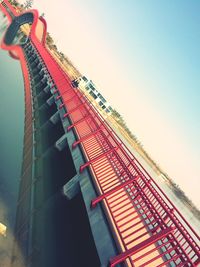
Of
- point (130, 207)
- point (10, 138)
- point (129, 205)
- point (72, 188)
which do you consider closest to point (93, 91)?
point (10, 138)

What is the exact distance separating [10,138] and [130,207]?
13436 mm

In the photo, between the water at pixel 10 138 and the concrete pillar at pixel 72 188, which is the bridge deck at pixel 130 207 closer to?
the concrete pillar at pixel 72 188

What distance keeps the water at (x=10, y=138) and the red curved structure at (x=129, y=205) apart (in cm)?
444

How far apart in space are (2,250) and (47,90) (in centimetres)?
2404

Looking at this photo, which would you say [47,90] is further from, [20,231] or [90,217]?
[90,217]

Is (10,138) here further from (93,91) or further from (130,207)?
(93,91)

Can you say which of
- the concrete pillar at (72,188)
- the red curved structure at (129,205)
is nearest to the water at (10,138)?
the concrete pillar at (72,188)

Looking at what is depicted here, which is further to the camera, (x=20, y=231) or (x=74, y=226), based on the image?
(x=20, y=231)

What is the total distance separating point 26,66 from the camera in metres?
46.2

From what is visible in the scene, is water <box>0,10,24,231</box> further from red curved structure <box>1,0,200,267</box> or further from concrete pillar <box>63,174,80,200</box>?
red curved structure <box>1,0,200,267</box>

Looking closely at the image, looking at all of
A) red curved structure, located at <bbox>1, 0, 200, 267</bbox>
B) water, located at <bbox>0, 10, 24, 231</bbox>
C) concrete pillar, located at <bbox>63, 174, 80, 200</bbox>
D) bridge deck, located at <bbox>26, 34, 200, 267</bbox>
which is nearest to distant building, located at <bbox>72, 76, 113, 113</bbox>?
water, located at <bbox>0, 10, 24, 231</bbox>

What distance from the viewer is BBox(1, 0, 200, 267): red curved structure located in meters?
9.16

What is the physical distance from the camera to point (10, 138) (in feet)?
71.7

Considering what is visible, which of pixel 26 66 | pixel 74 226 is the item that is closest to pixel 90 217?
pixel 74 226
